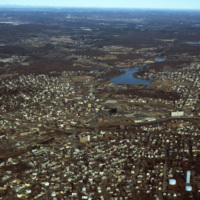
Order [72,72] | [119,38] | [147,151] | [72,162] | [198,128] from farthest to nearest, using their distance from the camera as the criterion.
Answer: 1. [119,38]
2. [72,72]
3. [198,128]
4. [147,151]
5. [72,162]

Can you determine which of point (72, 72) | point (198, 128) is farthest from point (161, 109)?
point (72, 72)

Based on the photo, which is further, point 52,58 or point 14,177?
point 52,58

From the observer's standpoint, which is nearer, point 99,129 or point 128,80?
point 99,129

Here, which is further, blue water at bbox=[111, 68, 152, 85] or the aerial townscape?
blue water at bbox=[111, 68, 152, 85]

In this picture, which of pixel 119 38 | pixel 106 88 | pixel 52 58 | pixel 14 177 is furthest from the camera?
pixel 119 38

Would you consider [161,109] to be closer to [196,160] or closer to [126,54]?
[196,160]

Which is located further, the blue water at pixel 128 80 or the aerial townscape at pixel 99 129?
the blue water at pixel 128 80

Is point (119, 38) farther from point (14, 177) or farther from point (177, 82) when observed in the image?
point (14, 177)
